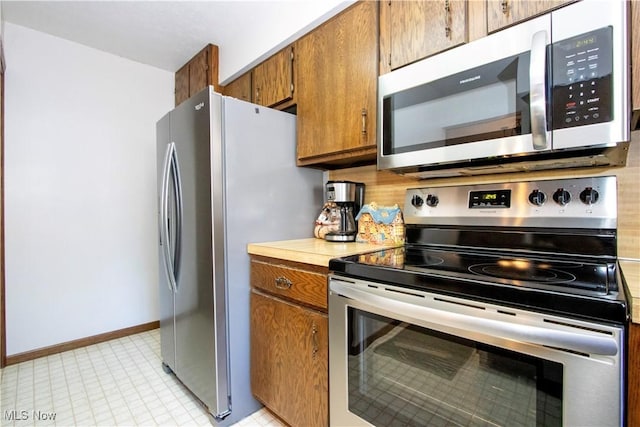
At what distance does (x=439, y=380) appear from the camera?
0.91 meters

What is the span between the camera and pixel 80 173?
2.42 metres

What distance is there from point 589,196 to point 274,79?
64.7 inches

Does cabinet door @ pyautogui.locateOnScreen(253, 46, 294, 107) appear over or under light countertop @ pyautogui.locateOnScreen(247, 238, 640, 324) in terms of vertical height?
over

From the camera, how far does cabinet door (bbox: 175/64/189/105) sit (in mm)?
2631

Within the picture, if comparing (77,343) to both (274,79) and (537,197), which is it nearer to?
(274,79)

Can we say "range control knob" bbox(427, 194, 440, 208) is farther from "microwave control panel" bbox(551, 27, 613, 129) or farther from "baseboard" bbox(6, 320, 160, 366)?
"baseboard" bbox(6, 320, 160, 366)

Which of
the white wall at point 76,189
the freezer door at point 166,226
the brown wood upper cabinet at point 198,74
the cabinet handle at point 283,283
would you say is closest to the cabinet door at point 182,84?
the brown wood upper cabinet at point 198,74

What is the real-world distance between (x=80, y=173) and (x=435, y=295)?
272 centimetres

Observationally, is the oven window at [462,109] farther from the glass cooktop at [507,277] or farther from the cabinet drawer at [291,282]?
the cabinet drawer at [291,282]

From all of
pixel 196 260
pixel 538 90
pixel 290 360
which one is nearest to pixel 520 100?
pixel 538 90

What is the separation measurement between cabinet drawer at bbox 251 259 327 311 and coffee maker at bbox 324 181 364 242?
0.39m

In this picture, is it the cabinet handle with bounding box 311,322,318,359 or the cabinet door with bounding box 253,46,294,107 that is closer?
the cabinet handle with bounding box 311,322,318,359

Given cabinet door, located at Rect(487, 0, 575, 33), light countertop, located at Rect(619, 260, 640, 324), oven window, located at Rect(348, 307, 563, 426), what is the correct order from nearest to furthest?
light countertop, located at Rect(619, 260, 640, 324), oven window, located at Rect(348, 307, 563, 426), cabinet door, located at Rect(487, 0, 575, 33)

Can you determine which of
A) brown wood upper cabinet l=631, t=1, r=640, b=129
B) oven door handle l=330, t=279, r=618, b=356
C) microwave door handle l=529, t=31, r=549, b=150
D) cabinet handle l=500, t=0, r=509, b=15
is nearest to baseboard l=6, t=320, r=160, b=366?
oven door handle l=330, t=279, r=618, b=356
